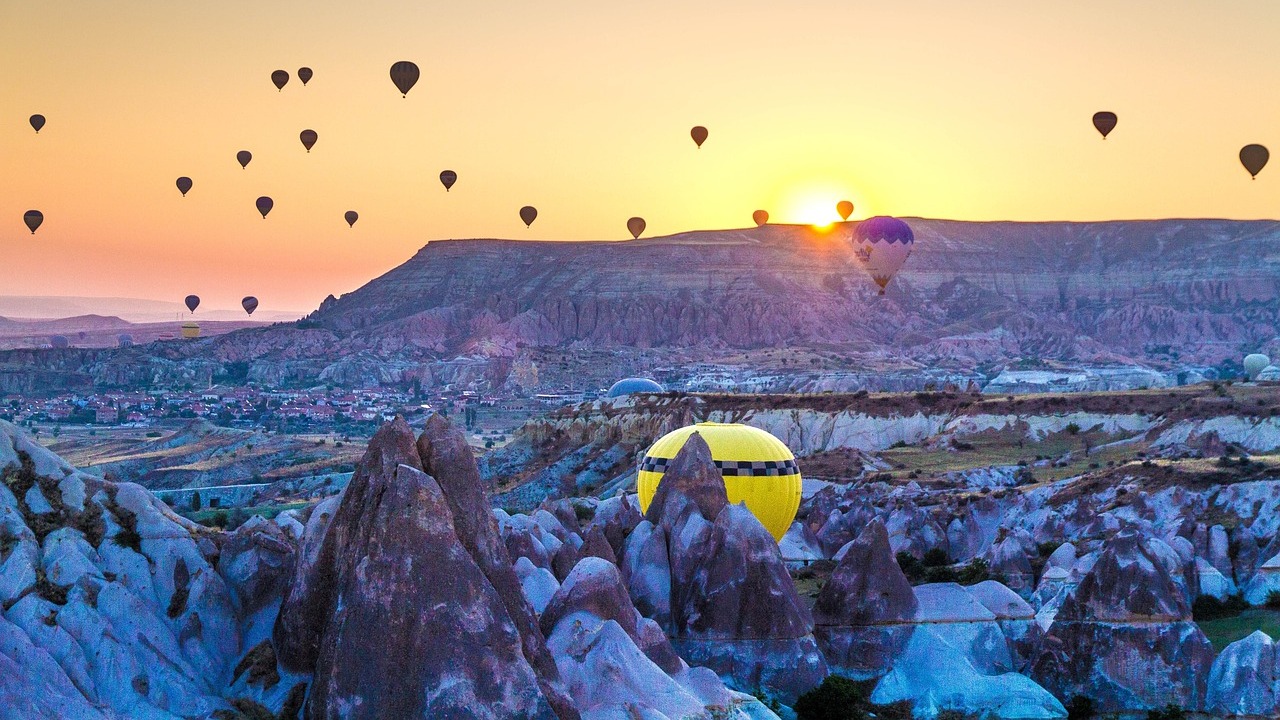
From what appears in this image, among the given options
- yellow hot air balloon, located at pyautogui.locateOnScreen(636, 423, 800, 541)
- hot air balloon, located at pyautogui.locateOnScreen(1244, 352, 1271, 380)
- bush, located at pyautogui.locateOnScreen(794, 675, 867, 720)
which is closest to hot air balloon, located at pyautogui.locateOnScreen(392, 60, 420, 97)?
yellow hot air balloon, located at pyautogui.locateOnScreen(636, 423, 800, 541)

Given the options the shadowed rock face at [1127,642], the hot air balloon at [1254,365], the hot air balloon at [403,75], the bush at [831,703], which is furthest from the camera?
the hot air balloon at [1254,365]

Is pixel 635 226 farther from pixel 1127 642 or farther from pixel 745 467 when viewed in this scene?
pixel 1127 642

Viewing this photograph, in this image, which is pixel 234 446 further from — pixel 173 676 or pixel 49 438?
pixel 173 676

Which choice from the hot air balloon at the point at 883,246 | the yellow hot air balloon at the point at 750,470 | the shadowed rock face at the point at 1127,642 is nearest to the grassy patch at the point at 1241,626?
the shadowed rock face at the point at 1127,642

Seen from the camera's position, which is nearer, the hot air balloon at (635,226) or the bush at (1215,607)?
the bush at (1215,607)

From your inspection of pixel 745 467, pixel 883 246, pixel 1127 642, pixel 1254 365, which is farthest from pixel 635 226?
pixel 1127 642

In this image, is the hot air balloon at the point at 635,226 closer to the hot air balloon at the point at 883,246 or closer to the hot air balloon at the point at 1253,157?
the hot air balloon at the point at 883,246

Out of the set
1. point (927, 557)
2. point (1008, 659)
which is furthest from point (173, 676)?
point (927, 557)
